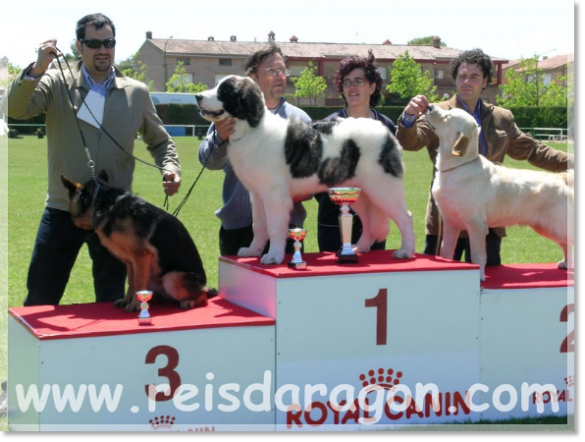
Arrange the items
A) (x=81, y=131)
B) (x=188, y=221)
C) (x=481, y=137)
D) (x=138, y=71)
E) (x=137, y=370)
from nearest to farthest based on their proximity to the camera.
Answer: (x=137, y=370) < (x=81, y=131) < (x=481, y=137) < (x=188, y=221) < (x=138, y=71)

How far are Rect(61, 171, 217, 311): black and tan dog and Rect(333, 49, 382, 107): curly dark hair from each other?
175 centimetres

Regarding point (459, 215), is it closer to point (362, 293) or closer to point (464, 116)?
point (464, 116)

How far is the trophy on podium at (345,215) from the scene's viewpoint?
4277mm

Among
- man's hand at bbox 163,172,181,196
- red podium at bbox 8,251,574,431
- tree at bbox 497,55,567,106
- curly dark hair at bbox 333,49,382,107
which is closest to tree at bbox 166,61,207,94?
tree at bbox 497,55,567,106

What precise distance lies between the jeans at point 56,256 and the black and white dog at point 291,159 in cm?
96

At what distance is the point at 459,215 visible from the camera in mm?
4762

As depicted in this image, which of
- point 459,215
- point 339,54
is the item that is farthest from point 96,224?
point 339,54

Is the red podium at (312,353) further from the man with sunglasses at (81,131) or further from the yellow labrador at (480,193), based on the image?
the man with sunglasses at (81,131)

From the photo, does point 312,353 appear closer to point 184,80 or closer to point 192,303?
point 192,303

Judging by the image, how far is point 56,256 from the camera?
4.86 metres

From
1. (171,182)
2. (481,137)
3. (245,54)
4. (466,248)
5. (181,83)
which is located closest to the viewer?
(171,182)

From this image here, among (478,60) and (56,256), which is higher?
(478,60)

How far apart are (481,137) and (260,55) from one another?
1.58 meters

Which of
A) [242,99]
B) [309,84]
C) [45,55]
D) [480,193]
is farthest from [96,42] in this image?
[309,84]
